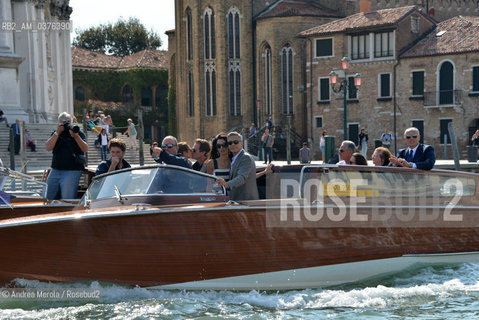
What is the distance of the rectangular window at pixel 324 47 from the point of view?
1677 inches

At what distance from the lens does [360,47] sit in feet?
137

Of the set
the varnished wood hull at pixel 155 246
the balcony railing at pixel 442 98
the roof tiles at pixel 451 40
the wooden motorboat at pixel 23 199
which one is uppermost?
the roof tiles at pixel 451 40

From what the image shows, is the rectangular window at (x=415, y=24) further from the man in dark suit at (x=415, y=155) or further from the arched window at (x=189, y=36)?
the man in dark suit at (x=415, y=155)

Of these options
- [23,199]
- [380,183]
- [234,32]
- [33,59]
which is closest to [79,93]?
[234,32]

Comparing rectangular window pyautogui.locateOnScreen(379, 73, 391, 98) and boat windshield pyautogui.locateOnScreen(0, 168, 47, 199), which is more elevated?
rectangular window pyautogui.locateOnScreen(379, 73, 391, 98)

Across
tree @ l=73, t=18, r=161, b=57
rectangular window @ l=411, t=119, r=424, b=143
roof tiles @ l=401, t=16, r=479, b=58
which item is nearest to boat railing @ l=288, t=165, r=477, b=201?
roof tiles @ l=401, t=16, r=479, b=58

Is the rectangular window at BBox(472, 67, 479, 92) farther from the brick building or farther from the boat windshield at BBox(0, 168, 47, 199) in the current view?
the boat windshield at BBox(0, 168, 47, 199)

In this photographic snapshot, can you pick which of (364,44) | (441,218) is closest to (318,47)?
(364,44)

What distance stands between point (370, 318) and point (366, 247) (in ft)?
4.31

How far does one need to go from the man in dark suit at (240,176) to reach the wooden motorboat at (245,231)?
8.4 inches

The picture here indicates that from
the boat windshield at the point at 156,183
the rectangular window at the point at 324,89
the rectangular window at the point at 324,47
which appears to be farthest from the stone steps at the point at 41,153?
the rectangular window at the point at 324,47

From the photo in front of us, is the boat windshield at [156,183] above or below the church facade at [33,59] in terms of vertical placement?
below

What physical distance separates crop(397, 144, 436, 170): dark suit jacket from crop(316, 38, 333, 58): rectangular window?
33.5 m

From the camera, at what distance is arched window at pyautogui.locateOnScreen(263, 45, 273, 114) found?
46.8 meters
